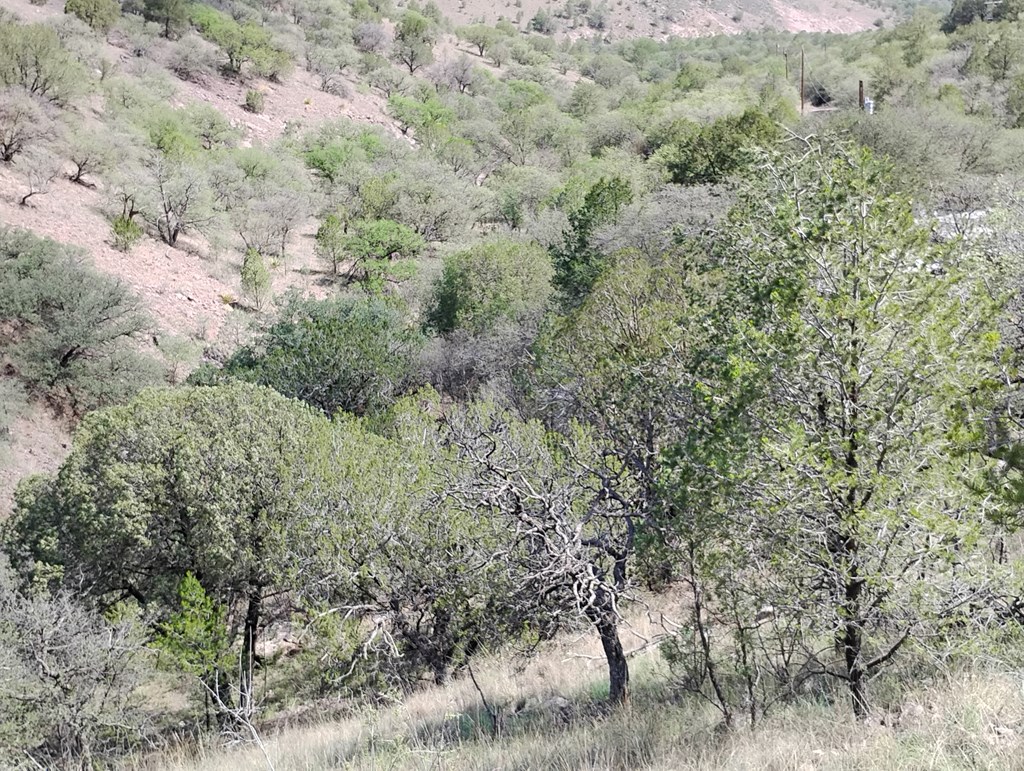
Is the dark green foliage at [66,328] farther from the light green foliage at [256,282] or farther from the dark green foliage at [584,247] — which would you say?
the dark green foliage at [584,247]

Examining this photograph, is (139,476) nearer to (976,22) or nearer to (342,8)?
(976,22)

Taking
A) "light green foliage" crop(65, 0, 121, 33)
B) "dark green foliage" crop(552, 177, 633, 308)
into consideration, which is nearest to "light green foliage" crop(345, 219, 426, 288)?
"dark green foliage" crop(552, 177, 633, 308)

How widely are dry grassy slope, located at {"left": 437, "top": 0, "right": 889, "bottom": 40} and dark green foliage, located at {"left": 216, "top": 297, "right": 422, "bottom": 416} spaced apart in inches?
3620

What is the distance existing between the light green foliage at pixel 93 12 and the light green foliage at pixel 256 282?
2769cm

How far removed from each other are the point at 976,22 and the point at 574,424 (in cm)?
5572

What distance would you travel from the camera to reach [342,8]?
70438 millimetres

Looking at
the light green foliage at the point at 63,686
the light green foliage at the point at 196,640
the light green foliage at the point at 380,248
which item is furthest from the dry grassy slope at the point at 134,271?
the light green foliage at the point at 63,686

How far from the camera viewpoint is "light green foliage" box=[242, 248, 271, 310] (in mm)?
27641

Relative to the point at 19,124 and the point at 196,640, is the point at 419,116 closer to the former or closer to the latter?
the point at 19,124

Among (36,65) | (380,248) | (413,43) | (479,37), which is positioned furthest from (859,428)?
(479,37)

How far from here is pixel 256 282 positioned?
27.6 metres

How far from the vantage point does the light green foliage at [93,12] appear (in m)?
44.7

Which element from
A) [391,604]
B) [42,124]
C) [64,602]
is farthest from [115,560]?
[42,124]

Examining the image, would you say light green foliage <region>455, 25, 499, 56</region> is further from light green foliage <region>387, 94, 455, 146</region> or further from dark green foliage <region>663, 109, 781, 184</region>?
dark green foliage <region>663, 109, 781, 184</region>
